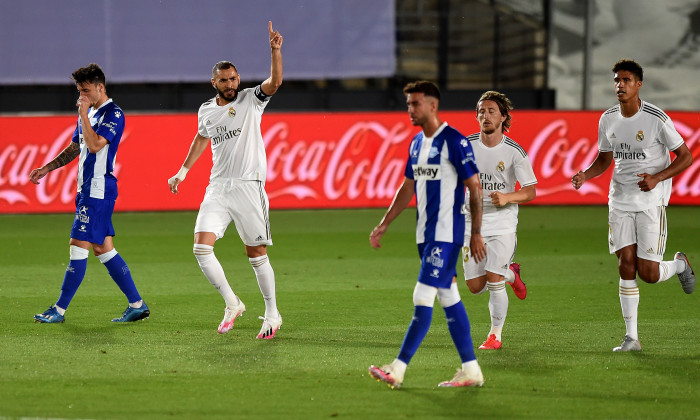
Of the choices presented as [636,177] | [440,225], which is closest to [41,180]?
[636,177]

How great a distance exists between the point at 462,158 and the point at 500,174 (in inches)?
55.9

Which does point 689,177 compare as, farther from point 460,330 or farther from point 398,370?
point 398,370

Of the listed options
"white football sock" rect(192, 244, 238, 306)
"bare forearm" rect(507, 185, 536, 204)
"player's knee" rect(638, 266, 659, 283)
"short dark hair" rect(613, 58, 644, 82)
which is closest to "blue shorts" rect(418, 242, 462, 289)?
"bare forearm" rect(507, 185, 536, 204)

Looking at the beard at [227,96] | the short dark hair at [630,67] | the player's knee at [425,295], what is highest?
the short dark hair at [630,67]

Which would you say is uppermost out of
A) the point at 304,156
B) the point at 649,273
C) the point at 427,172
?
the point at 427,172

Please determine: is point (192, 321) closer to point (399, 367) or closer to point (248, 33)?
point (399, 367)

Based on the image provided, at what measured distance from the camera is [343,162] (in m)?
16.1

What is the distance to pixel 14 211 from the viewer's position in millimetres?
15734

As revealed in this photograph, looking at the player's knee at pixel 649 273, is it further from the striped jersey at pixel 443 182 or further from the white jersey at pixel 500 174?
the striped jersey at pixel 443 182

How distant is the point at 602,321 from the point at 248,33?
44.1 feet

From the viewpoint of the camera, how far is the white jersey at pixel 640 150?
22.1ft

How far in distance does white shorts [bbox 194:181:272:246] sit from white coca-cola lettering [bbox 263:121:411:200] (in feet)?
28.5

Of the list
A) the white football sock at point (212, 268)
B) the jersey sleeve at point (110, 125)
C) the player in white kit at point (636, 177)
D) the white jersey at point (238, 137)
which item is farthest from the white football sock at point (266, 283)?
the player in white kit at point (636, 177)

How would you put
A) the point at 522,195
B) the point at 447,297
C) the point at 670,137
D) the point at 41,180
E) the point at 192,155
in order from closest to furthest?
the point at 447,297 < the point at 522,195 < the point at 670,137 < the point at 192,155 < the point at 41,180
